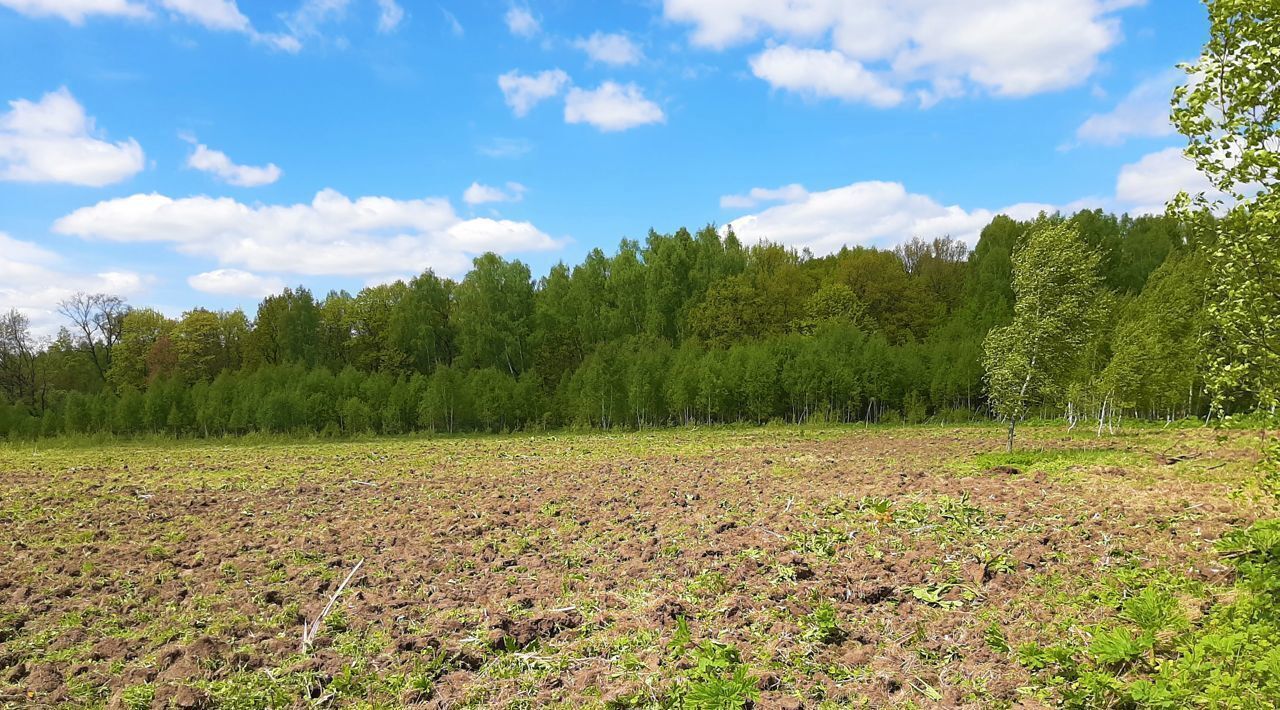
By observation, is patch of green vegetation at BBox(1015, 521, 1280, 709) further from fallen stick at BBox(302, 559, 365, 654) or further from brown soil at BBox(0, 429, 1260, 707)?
fallen stick at BBox(302, 559, 365, 654)

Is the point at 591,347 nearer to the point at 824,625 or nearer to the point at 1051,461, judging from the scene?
the point at 1051,461

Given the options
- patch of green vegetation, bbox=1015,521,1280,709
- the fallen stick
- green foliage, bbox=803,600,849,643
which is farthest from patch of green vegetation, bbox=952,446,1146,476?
the fallen stick

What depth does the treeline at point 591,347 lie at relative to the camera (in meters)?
55.0

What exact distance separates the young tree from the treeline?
20394 mm

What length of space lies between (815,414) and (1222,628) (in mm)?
46955

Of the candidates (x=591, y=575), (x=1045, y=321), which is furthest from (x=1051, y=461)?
(x=591, y=575)

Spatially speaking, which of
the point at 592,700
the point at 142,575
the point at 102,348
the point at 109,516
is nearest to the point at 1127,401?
the point at 592,700

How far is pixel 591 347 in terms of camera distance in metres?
71.2

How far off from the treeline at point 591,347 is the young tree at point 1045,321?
20394 millimetres

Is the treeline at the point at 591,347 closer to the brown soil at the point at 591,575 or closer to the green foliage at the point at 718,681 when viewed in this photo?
the brown soil at the point at 591,575

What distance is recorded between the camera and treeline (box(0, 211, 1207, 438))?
2167 inches

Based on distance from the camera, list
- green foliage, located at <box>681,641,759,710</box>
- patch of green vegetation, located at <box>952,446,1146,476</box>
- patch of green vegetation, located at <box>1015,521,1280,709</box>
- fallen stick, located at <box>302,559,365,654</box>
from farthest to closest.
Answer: patch of green vegetation, located at <box>952,446,1146,476</box> < fallen stick, located at <box>302,559,365,654</box> < green foliage, located at <box>681,641,759,710</box> < patch of green vegetation, located at <box>1015,521,1280,709</box>

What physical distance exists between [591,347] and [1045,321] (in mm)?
52474

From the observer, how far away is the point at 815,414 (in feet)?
175
